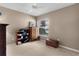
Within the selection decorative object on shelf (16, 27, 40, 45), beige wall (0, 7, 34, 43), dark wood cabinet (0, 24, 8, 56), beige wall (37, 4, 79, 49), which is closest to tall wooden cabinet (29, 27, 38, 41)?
decorative object on shelf (16, 27, 40, 45)

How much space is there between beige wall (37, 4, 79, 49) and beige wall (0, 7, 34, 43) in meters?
0.31

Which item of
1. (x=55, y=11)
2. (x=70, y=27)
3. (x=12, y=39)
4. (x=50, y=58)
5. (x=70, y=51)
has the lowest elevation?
(x=50, y=58)

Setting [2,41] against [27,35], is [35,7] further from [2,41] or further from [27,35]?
[2,41]

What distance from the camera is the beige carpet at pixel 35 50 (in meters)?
1.61

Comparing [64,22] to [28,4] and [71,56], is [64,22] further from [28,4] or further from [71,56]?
[28,4]

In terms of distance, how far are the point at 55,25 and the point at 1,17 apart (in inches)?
41.1

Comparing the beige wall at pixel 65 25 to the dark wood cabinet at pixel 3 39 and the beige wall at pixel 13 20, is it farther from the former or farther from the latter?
the dark wood cabinet at pixel 3 39

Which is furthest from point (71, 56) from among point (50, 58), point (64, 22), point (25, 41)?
point (25, 41)

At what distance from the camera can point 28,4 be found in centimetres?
157

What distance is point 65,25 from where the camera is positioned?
169 cm

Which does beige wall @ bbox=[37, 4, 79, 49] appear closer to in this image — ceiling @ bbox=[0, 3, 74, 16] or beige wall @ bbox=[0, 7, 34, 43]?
ceiling @ bbox=[0, 3, 74, 16]

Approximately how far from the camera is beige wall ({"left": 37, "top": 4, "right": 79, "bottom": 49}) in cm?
162

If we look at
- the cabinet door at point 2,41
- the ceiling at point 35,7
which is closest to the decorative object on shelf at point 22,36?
the cabinet door at point 2,41

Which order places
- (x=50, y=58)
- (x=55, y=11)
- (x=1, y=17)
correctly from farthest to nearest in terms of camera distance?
(x=55, y=11) → (x=50, y=58) → (x=1, y=17)
